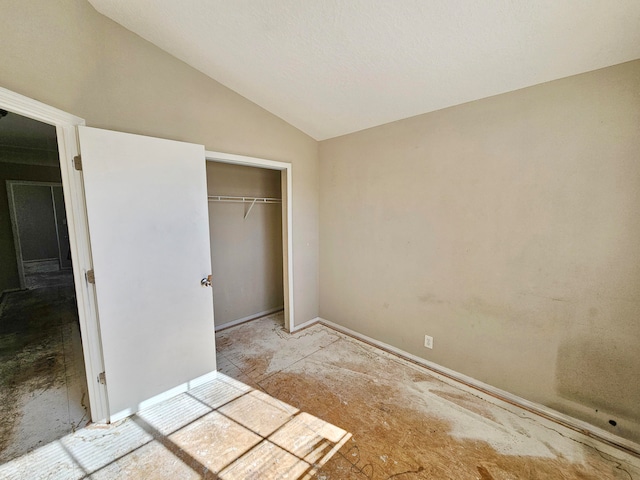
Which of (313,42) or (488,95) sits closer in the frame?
(313,42)

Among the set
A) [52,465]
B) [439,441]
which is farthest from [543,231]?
[52,465]

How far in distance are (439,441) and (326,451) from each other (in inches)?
29.7

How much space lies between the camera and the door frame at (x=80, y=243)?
1.61 m

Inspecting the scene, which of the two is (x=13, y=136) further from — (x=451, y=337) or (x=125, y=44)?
(x=451, y=337)

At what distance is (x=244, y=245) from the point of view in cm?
352

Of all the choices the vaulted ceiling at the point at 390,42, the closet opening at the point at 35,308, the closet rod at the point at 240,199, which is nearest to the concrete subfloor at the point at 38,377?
the closet opening at the point at 35,308

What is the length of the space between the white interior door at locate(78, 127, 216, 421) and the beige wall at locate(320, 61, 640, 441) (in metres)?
1.80

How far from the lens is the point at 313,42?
1.73 meters

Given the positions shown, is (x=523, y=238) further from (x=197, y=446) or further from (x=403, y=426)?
(x=197, y=446)

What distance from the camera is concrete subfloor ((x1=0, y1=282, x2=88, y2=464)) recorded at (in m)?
1.76

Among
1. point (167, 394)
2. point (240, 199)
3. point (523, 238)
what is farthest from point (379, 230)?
point (167, 394)

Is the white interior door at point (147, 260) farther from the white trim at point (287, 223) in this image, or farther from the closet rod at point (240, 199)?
the closet rod at point (240, 199)

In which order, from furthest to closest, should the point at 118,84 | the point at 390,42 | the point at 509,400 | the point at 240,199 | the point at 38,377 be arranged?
→ the point at 240,199 → the point at 38,377 → the point at 509,400 → the point at 118,84 → the point at 390,42

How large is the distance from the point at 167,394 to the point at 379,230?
2455mm
